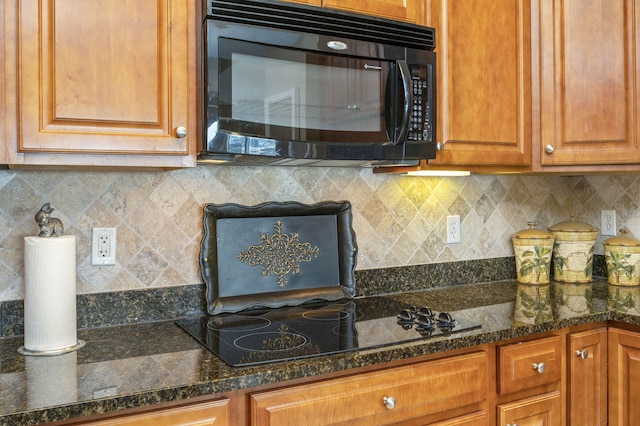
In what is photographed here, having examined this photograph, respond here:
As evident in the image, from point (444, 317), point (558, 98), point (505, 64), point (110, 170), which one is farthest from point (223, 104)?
point (558, 98)

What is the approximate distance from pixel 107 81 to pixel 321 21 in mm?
609

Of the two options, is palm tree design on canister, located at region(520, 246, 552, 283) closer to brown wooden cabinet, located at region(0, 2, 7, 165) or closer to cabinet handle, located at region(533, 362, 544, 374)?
cabinet handle, located at region(533, 362, 544, 374)

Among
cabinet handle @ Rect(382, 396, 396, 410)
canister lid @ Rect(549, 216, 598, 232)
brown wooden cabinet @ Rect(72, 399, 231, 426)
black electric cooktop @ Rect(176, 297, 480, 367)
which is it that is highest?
canister lid @ Rect(549, 216, 598, 232)

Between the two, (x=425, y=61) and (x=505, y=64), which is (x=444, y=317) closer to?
(x=425, y=61)

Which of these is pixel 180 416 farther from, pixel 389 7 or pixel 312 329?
pixel 389 7

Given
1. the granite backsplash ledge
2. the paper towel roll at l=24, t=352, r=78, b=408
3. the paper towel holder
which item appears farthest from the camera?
the granite backsplash ledge

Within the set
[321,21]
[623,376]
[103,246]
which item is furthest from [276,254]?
[623,376]

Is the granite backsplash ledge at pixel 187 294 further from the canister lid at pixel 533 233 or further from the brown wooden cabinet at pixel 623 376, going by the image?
the brown wooden cabinet at pixel 623 376

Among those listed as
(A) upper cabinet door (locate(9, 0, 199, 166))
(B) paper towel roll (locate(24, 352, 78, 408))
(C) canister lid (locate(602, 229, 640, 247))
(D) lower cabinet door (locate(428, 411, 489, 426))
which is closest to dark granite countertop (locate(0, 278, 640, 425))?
(B) paper towel roll (locate(24, 352, 78, 408))

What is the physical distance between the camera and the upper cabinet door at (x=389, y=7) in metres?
1.65

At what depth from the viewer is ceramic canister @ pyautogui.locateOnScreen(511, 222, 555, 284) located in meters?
2.28

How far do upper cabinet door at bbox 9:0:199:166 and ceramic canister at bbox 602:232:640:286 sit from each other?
5.69 feet

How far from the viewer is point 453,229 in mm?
2279

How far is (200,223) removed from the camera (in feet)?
5.86
